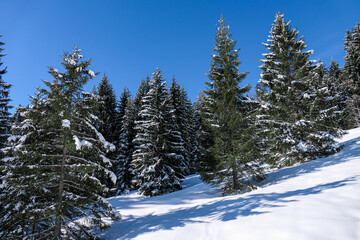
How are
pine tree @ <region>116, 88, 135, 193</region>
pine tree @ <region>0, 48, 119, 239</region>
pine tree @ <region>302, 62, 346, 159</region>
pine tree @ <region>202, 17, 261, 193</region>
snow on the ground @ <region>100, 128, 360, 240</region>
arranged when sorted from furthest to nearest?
pine tree @ <region>116, 88, 135, 193</region>
pine tree @ <region>302, 62, 346, 159</region>
pine tree @ <region>202, 17, 261, 193</region>
pine tree @ <region>0, 48, 119, 239</region>
snow on the ground @ <region>100, 128, 360, 240</region>

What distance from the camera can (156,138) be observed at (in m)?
19.4

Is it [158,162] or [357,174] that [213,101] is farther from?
[158,162]

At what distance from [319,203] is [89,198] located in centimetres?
756

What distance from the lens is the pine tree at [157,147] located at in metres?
18.2

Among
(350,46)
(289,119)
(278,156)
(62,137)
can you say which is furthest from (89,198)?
(350,46)

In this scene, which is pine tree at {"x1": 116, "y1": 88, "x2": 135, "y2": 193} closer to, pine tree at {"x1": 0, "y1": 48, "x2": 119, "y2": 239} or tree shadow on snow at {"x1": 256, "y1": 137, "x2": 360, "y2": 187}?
pine tree at {"x1": 0, "y1": 48, "x2": 119, "y2": 239}

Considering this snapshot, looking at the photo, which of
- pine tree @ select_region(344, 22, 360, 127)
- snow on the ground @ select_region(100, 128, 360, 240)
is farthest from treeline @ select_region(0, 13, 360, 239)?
pine tree @ select_region(344, 22, 360, 127)

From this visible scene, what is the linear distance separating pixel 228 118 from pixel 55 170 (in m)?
9.68

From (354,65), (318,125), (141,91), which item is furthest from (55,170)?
(354,65)

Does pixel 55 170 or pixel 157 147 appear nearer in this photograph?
pixel 55 170

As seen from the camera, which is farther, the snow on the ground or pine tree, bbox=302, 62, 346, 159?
pine tree, bbox=302, 62, 346, 159

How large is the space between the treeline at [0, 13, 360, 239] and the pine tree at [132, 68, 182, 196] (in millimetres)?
110

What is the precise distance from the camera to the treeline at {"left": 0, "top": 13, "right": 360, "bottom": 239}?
22.4 feet

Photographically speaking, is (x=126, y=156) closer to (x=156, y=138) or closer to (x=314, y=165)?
(x=156, y=138)
